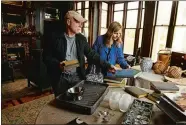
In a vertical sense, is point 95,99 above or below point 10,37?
below

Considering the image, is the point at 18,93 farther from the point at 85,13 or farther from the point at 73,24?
the point at 85,13

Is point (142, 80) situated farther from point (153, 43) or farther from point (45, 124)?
point (153, 43)

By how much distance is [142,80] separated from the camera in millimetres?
1744

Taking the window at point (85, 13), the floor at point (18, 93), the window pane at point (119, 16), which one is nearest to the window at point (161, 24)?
the window pane at point (119, 16)

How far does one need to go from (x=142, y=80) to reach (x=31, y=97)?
2087 millimetres

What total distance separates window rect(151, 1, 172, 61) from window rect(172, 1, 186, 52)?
0.17 meters

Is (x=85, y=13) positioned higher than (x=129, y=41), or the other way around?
(x=85, y=13)

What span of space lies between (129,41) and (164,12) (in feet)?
3.14

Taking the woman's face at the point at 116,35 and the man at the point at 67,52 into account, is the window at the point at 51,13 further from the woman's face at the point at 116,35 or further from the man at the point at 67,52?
the man at the point at 67,52

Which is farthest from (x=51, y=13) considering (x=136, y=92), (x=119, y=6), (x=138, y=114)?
(x=138, y=114)

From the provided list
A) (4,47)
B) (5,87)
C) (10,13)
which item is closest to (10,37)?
(4,47)

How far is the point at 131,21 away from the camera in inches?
142

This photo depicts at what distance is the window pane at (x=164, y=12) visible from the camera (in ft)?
9.53

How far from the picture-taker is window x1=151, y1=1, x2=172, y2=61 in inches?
115
